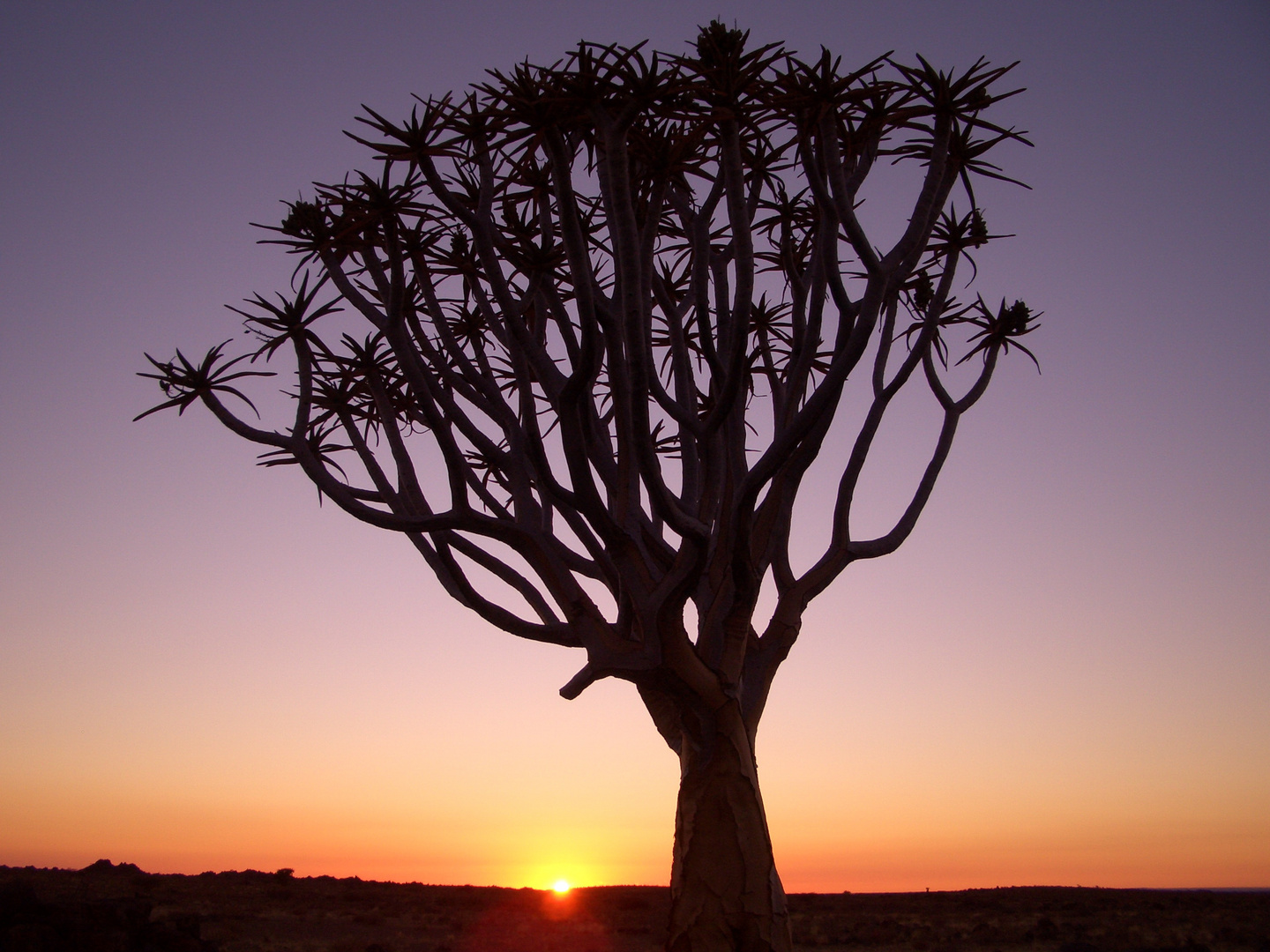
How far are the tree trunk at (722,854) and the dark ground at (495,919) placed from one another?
21.1ft

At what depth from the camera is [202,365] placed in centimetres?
827

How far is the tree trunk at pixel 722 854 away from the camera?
733cm

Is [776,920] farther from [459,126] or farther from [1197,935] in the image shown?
[1197,935]

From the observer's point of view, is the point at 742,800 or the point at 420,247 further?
the point at 420,247

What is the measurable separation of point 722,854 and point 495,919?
58.9ft

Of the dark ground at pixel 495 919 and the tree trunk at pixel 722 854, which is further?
the dark ground at pixel 495 919

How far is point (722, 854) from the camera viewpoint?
7.55 m

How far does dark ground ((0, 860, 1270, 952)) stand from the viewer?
1091cm

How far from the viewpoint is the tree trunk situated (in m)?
7.33

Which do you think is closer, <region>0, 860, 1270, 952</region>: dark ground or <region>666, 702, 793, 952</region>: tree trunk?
<region>666, 702, 793, 952</region>: tree trunk

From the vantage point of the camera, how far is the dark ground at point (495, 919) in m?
10.9

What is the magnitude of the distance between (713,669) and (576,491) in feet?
6.25

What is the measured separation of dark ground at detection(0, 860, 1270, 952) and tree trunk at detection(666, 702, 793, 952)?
643 cm

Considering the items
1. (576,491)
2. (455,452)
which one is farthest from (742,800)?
(455,452)
